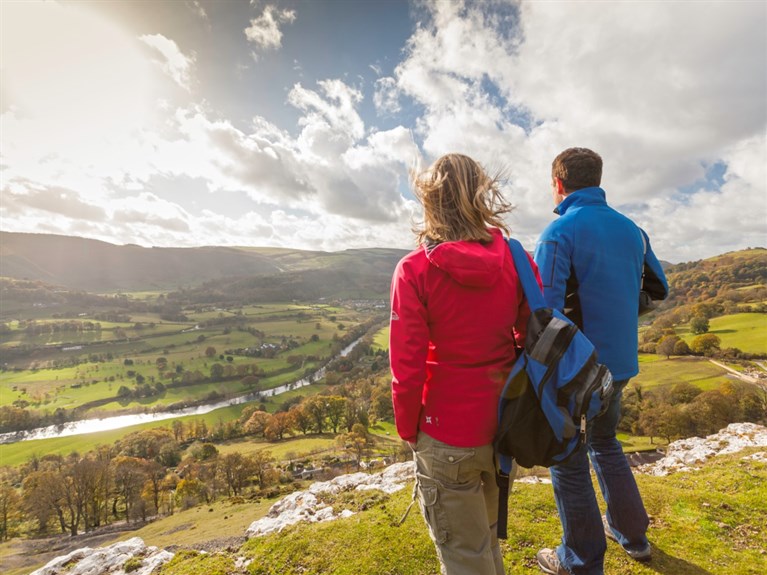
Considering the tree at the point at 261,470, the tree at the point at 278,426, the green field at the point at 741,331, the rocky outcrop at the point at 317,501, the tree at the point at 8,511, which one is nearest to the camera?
the rocky outcrop at the point at 317,501

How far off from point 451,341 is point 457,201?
1078 mm

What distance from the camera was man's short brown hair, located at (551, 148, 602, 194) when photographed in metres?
3.53

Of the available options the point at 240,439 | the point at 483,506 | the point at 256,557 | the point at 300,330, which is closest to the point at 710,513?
the point at 483,506

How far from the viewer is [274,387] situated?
98.4m

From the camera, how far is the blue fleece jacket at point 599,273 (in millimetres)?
3234

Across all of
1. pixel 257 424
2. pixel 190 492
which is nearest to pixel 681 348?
pixel 257 424

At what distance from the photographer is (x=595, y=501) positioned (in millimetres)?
3305

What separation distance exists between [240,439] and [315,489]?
73.4 metres

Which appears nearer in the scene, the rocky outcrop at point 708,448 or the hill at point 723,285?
the rocky outcrop at point 708,448

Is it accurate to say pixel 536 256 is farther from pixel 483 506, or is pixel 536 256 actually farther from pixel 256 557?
pixel 256 557

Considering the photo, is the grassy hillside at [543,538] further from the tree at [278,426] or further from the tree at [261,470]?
A: the tree at [278,426]

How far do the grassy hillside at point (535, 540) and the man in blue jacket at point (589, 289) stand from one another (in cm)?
132

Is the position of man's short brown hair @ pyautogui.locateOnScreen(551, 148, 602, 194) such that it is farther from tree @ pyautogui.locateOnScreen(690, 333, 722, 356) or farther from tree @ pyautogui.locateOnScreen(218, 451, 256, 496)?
tree @ pyautogui.locateOnScreen(690, 333, 722, 356)

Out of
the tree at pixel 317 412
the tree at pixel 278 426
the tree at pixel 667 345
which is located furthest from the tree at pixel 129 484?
the tree at pixel 667 345
